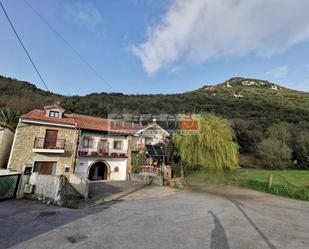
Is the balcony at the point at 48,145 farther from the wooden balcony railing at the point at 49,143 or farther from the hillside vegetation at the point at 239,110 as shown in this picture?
the hillside vegetation at the point at 239,110

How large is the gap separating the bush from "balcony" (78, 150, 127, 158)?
26.2m

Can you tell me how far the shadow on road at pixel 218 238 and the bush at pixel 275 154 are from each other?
3210 cm

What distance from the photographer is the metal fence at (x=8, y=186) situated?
1002 cm

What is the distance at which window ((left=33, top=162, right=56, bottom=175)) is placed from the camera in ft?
52.5

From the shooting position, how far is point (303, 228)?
278 inches

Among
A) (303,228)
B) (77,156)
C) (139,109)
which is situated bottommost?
(303,228)

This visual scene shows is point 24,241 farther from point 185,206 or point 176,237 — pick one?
point 185,206

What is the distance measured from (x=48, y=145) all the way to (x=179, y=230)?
14269mm

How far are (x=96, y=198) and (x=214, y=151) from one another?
11.1 meters

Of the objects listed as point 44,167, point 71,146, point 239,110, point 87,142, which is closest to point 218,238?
point 71,146

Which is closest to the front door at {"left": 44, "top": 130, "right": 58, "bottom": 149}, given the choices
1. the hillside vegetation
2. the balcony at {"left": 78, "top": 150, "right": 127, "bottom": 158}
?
the balcony at {"left": 78, "top": 150, "right": 127, "bottom": 158}

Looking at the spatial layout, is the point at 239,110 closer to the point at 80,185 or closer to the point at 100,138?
the point at 100,138

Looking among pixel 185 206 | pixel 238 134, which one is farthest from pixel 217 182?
pixel 238 134

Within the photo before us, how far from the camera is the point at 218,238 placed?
18.3 ft
